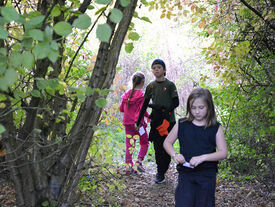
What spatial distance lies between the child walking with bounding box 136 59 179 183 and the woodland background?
0.45m

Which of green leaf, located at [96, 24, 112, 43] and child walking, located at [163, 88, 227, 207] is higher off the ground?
green leaf, located at [96, 24, 112, 43]

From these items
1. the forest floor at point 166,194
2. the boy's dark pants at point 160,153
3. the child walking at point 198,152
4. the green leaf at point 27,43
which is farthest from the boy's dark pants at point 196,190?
the boy's dark pants at point 160,153

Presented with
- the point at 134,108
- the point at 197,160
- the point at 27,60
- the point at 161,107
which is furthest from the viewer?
the point at 134,108

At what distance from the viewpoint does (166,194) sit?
5039 mm

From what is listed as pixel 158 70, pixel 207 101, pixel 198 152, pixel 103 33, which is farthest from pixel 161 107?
pixel 103 33

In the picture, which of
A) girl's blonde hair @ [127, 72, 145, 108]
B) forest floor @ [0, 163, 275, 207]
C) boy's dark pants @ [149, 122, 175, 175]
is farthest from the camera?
girl's blonde hair @ [127, 72, 145, 108]

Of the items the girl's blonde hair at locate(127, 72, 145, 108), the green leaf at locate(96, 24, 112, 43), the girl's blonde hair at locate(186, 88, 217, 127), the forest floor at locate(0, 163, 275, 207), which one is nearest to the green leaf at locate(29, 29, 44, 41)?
the green leaf at locate(96, 24, 112, 43)

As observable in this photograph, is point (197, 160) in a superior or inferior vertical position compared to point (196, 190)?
superior

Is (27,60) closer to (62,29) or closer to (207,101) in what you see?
(62,29)

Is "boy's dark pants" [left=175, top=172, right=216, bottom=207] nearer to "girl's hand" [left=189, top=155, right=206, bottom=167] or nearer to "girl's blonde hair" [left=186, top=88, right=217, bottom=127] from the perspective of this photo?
"girl's hand" [left=189, top=155, right=206, bottom=167]

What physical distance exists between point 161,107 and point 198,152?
2384mm

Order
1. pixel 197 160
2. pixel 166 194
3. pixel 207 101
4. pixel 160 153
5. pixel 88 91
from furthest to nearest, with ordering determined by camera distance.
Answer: pixel 160 153, pixel 166 194, pixel 207 101, pixel 197 160, pixel 88 91

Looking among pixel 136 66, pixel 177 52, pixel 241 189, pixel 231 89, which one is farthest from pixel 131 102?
pixel 177 52

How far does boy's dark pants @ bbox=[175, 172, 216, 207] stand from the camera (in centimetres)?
292
